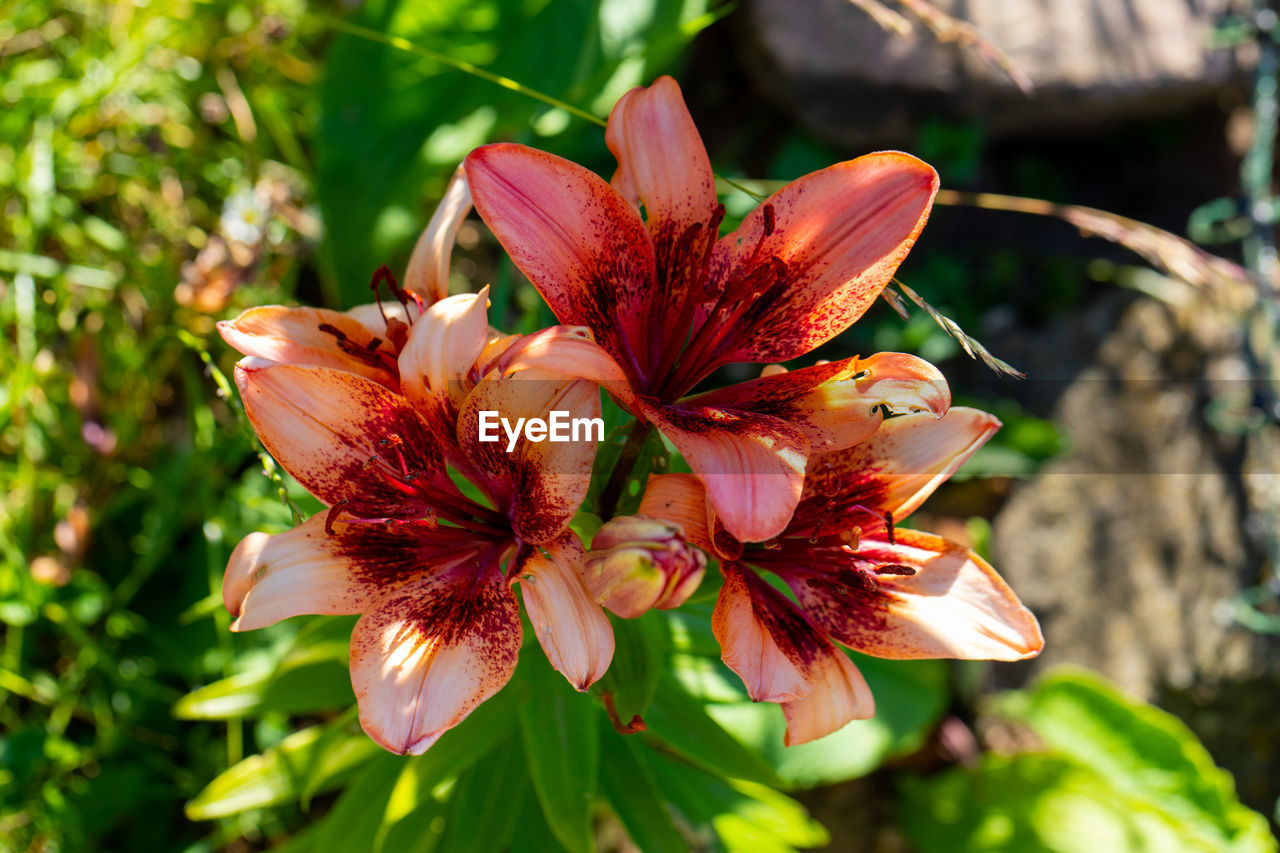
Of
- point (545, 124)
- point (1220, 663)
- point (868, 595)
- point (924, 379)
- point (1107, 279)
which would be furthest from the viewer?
point (1107, 279)

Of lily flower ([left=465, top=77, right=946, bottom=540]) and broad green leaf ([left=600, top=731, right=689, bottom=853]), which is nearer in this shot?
lily flower ([left=465, top=77, right=946, bottom=540])

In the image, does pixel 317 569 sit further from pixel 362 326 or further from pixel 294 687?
pixel 294 687

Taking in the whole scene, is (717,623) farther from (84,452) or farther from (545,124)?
(84,452)

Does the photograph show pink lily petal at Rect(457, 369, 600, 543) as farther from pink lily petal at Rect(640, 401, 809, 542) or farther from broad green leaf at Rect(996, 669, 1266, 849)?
broad green leaf at Rect(996, 669, 1266, 849)

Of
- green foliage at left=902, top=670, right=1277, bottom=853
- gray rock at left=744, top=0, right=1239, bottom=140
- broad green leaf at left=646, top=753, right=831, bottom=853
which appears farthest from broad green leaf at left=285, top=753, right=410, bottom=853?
gray rock at left=744, top=0, right=1239, bottom=140

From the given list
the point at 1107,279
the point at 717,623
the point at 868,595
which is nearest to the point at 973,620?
the point at 868,595

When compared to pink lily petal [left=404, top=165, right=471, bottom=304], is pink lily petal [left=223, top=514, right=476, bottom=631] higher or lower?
lower
